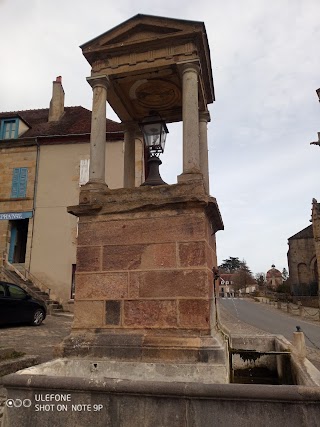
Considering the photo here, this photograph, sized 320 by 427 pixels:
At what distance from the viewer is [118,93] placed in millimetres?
5207

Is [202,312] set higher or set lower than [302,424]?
higher

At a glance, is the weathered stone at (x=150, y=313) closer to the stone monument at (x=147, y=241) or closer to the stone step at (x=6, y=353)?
the stone monument at (x=147, y=241)

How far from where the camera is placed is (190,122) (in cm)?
433

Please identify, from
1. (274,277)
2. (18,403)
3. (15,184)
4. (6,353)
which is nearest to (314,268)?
(274,277)

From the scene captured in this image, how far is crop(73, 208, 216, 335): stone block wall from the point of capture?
12.4 feet

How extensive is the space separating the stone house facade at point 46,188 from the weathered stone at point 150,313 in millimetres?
13223

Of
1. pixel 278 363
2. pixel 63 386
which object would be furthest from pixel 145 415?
pixel 278 363

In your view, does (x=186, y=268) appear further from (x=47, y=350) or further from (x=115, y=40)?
(x=47, y=350)

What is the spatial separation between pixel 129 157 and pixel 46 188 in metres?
14.2

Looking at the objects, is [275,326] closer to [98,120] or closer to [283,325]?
[283,325]

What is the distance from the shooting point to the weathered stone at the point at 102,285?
13.1 feet

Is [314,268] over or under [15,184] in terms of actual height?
under

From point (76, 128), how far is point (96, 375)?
57.2ft

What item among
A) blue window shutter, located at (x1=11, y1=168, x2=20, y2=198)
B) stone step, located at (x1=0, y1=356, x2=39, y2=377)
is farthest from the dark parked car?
blue window shutter, located at (x1=11, y1=168, x2=20, y2=198)
